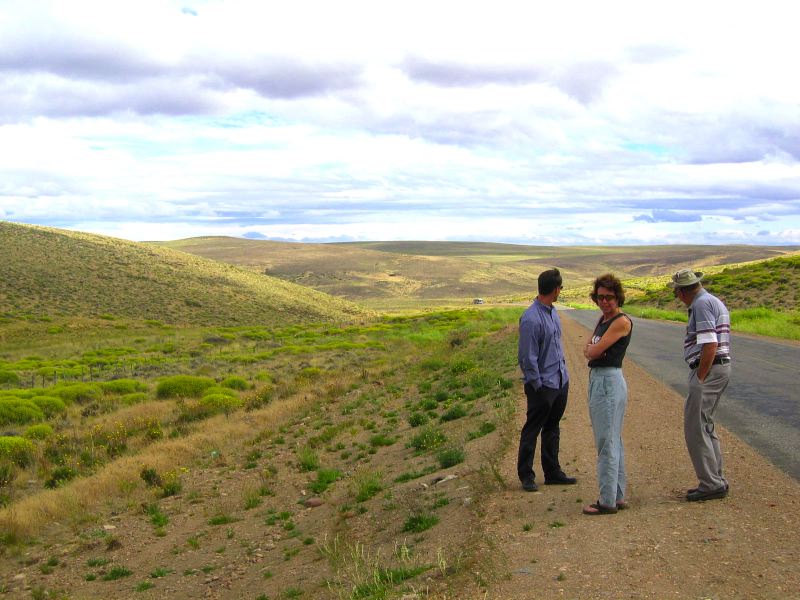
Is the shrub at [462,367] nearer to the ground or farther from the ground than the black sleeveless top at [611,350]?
nearer to the ground

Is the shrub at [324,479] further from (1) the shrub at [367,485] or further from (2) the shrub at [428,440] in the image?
(2) the shrub at [428,440]

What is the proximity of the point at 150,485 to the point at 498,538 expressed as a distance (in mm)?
9558

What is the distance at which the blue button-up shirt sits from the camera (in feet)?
23.2

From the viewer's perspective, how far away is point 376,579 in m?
5.82

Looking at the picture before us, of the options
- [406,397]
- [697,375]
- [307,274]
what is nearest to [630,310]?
[406,397]

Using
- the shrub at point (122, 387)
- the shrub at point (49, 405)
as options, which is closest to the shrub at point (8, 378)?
the shrub at point (122, 387)

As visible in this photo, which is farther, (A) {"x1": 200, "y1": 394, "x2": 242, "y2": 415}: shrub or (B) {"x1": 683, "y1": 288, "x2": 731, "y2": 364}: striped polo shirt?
(A) {"x1": 200, "y1": 394, "x2": 242, "y2": 415}: shrub

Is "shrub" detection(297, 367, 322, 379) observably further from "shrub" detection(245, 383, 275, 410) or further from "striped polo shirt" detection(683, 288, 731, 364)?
"striped polo shirt" detection(683, 288, 731, 364)

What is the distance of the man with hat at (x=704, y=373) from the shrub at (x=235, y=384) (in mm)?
20922

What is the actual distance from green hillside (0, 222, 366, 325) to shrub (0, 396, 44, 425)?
38.3m

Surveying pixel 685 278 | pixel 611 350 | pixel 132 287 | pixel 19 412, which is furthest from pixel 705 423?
pixel 132 287

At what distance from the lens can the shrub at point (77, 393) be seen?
78.5 ft

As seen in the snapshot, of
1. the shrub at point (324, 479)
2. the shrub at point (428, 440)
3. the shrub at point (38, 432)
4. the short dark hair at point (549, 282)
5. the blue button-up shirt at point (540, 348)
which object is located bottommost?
the shrub at point (38, 432)

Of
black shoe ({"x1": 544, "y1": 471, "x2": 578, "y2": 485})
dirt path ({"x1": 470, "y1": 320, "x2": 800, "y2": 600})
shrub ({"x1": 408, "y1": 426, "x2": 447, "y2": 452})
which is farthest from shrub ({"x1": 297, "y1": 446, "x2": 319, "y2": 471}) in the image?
black shoe ({"x1": 544, "y1": 471, "x2": 578, "y2": 485})
